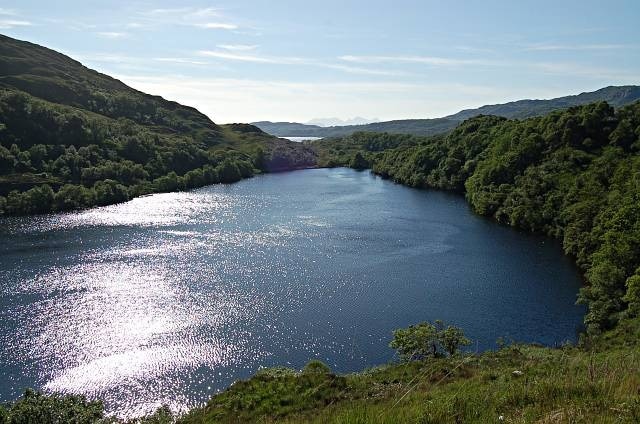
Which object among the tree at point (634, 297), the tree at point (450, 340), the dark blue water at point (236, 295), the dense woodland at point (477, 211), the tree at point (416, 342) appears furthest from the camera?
the dark blue water at point (236, 295)

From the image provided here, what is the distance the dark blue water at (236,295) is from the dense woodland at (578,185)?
478 cm

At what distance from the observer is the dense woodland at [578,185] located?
2371 inches

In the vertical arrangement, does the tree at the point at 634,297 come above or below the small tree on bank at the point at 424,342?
above

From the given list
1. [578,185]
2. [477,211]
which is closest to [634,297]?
[578,185]

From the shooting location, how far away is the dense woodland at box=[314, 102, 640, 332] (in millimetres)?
60219

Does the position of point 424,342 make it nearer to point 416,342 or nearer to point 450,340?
point 416,342

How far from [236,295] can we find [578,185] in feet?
239

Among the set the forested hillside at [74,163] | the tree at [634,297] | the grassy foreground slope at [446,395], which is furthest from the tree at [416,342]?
the forested hillside at [74,163]

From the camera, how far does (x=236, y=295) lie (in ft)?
230

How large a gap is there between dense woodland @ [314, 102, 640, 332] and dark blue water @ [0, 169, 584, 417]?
478cm

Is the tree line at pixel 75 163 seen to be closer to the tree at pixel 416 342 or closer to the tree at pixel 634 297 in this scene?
the tree at pixel 416 342

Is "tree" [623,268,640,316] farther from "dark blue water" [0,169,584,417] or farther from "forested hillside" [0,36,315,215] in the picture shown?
"forested hillside" [0,36,315,215]

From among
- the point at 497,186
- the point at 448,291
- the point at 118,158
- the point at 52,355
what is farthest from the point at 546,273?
the point at 118,158

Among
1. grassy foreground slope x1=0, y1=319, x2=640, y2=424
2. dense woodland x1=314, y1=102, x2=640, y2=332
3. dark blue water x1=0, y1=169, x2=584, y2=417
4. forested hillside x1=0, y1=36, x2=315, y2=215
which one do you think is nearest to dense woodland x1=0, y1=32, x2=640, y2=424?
grassy foreground slope x1=0, y1=319, x2=640, y2=424
